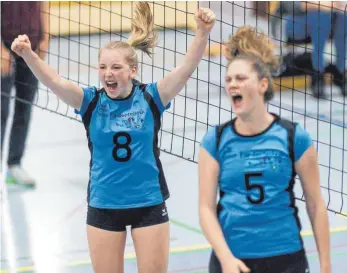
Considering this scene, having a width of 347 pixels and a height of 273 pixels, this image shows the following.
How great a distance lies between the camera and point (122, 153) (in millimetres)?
4871

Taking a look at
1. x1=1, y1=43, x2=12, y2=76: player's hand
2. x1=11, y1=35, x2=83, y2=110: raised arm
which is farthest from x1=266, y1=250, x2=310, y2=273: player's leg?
x1=1, y1=43, x2=12, y2=76: player's hand

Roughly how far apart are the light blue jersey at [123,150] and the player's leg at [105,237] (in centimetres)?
6

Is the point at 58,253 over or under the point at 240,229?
under

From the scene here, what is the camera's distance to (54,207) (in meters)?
8.21

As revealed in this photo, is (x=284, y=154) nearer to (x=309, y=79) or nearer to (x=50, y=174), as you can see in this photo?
(x=50, y=174)

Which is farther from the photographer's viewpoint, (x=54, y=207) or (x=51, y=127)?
(x=51, y=127)

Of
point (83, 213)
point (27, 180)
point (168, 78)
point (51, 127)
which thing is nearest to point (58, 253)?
point (83, 213)

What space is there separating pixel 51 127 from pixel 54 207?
2.88m

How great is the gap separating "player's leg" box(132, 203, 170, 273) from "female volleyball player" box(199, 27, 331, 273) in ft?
3.16

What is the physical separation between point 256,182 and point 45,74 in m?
1.46

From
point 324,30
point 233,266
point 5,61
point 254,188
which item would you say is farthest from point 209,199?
point 324,30

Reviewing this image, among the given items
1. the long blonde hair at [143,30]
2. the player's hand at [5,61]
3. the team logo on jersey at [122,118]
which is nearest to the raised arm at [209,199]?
the team logo on jersey at [122,118]

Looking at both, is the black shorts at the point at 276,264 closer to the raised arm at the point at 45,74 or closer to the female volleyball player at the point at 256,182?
the female volleyball player at the point at 256,182

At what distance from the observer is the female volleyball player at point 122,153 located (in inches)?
192
